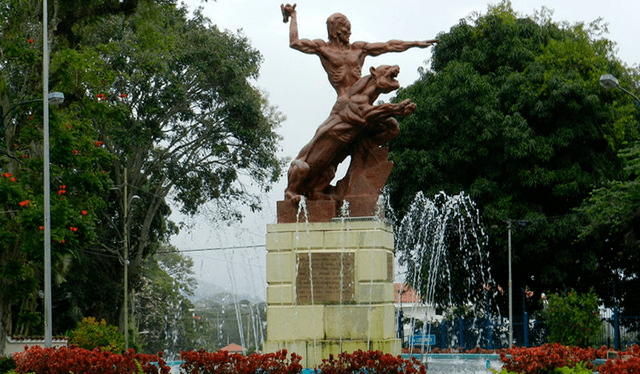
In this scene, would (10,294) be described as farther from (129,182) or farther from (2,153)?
(129,182)

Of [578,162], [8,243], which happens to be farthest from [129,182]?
[578,162]

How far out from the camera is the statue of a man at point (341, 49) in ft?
43.8

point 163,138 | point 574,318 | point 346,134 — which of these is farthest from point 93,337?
point 346,134

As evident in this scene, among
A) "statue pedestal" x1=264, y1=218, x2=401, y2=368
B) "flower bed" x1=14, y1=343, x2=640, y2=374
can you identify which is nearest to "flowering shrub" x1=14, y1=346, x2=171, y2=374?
"flower bed" x1=14, y1=343, x2=640, y2=374

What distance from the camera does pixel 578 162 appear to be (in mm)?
25078

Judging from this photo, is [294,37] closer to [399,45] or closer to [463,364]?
[399,45]

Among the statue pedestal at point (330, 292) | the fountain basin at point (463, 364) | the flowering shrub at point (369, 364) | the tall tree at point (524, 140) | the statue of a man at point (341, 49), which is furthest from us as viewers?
the tall tree at point (524, 140)

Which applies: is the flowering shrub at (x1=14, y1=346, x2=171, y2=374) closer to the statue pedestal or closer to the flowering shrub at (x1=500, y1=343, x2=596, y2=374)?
the statue pedestal

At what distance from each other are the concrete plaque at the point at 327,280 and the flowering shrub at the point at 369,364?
2.98 meters

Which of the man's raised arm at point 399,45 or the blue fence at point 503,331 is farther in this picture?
the blue fence at point 503,331

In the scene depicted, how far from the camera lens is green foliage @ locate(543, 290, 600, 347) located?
23328 millimetres

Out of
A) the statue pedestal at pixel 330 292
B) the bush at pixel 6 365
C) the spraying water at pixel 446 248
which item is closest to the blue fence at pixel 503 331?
the spraying water at pixel 446 248

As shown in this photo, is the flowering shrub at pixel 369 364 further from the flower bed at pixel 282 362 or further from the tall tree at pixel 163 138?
the tall tree at pixel 163 138

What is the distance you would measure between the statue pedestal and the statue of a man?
2214 mm
